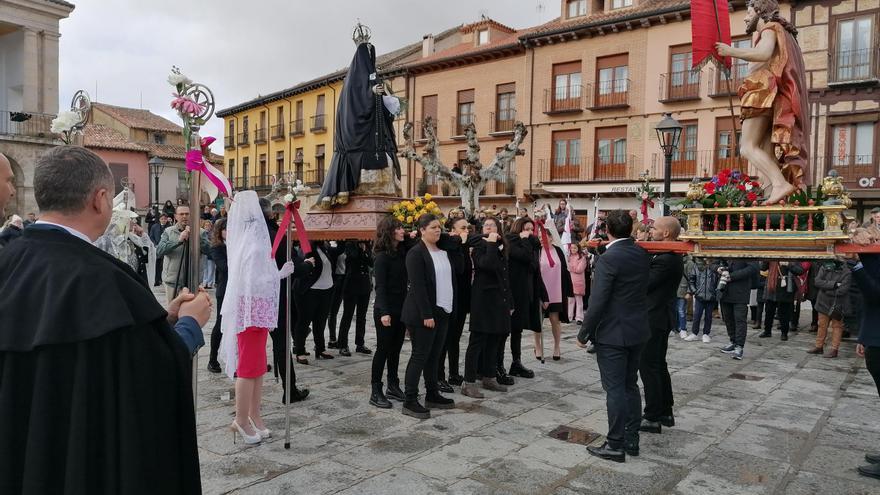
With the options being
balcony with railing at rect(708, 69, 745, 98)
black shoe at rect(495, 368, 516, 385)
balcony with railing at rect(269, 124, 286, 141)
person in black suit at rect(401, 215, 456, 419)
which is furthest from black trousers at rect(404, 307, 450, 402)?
balcony with railing at rect(269, 124, 286, 141)

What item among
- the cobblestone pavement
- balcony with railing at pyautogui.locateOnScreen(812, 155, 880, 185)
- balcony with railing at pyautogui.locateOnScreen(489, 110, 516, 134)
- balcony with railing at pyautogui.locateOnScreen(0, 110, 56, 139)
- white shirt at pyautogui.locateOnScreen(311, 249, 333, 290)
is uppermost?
balcony with railing at pyautogui.locateOnScreen(489, 110, 516, 134)

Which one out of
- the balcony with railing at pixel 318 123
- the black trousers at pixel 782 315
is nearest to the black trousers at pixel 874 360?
the black trousers at pixel 782 315

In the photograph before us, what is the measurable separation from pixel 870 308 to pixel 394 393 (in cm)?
425

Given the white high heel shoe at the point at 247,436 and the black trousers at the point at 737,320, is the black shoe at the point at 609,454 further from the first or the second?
the black trousers at the point at 737,320

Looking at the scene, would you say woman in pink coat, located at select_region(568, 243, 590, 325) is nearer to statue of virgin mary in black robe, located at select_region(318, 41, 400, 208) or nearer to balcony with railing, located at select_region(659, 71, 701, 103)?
statue of virgin mary in black robe, located at select_region(318, 41, 400, 208)

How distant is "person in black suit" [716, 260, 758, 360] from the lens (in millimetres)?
9078

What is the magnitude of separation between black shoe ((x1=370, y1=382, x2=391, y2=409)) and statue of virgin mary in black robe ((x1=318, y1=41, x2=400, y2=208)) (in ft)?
7.85

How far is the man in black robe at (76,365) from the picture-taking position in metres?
1.80

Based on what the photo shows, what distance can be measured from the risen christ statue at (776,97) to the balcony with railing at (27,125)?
23118mm

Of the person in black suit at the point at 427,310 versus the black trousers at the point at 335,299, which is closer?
the person in black suit at the point at 427,310

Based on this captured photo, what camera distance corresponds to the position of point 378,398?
19.9 ft

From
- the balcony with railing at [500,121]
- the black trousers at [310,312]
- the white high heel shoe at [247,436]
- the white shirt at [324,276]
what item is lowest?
the white high heel shoe at [247,436]

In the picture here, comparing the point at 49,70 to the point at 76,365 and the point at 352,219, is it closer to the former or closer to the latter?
the point at 352,219

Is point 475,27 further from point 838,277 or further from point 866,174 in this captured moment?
point 838,277
